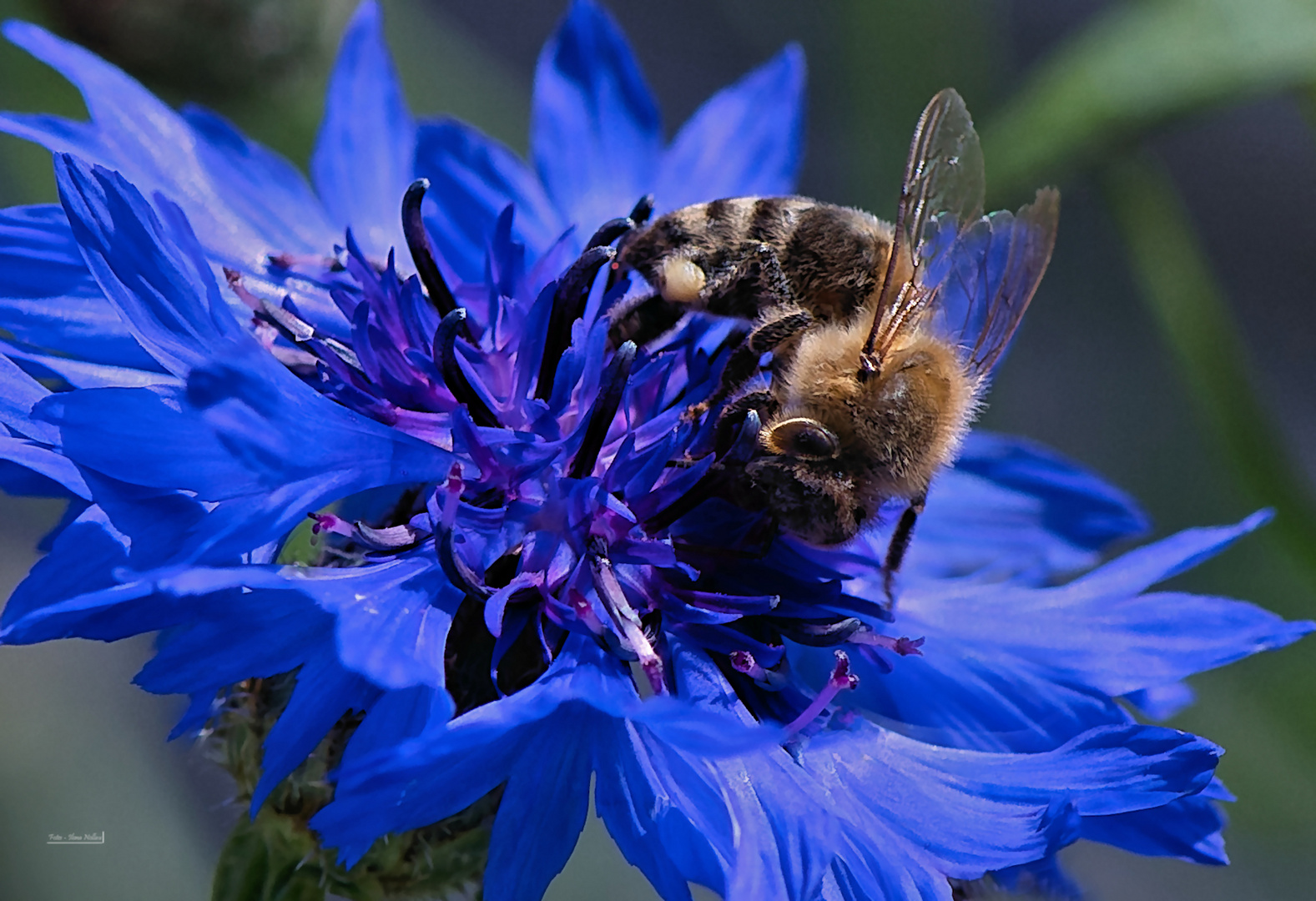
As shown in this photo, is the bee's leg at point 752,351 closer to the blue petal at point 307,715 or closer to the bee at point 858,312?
the bee at point 858,312

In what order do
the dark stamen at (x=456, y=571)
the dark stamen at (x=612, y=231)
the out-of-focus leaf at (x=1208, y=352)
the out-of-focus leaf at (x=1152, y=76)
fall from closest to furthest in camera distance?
1. the dark stamen at (x=456, y=571)
2. the dark stamen at (x=612, y=231)
3. the out-of-focus leaf at (x=1152, y=76)
4. the out-of-focus leaf at (x=1208, y=352)

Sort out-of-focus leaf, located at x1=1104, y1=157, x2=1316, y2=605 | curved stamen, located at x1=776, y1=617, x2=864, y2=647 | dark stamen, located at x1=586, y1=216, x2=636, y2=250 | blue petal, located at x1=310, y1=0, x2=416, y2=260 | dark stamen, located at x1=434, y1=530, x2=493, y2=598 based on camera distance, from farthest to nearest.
→ out-of-focus leaf, located at x1=1104, y1=157, x2=1316, y2=605 < blue petal, located at x1=310, y1=0, x2=416, y2=260 < dark stamen, located at x1=586, y1=216, x2=636, y2=250 < curved stamen, located at x1=776, y1=617, x2=864, y2=647 < dark stamen, located at x1=434, y1=530, x2=493, y2=598

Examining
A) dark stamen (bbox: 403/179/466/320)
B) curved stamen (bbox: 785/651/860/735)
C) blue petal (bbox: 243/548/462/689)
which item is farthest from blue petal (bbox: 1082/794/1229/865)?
dark stamen (bbox: 403/179/466/320)

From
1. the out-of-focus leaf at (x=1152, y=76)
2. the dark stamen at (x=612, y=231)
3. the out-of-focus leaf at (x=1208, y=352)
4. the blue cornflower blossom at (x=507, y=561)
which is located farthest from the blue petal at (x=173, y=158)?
the out-of-focus leaf at (x=1208, y=352)

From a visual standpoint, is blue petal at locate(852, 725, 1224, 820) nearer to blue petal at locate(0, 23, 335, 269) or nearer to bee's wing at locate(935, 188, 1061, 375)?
bee's wing at locate(935, 188, 1061, 375)

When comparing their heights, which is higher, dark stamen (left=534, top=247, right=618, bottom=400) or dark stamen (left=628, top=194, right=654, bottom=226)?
dark stamen (left=628, top=194, right=654, bottom=226)

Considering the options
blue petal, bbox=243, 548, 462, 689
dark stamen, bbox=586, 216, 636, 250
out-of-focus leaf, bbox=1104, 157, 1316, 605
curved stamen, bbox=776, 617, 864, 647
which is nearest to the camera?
blue petal, bbox=243, 548, 462, 689

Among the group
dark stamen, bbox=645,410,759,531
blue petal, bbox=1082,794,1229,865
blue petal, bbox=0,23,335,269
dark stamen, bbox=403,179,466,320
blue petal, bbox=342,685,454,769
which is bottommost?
blue petal, bbox=1082,794,1229,865
